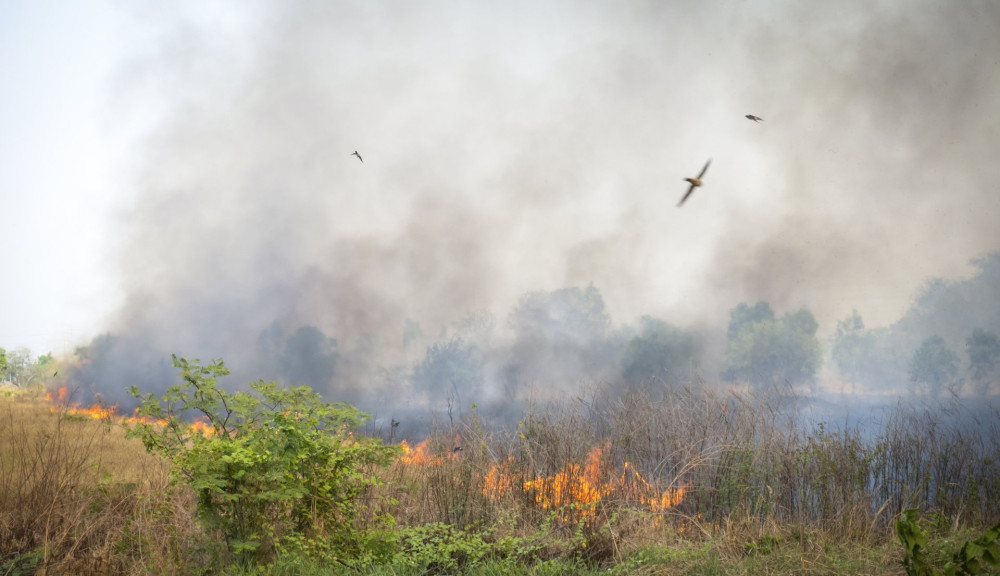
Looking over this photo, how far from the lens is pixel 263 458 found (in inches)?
187

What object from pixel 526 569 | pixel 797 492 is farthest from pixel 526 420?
pixel 797 492

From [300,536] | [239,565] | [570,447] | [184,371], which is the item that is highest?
[184,371]

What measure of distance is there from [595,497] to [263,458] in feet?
14.6

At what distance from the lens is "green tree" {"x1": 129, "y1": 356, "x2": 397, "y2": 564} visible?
4898 mm

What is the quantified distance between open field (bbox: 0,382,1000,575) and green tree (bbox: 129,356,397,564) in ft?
0.85

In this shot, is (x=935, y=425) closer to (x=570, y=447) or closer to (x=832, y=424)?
(x=832, y=424)

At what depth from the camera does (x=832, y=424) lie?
372 inches

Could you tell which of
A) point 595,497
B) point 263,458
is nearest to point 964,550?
point 263,458

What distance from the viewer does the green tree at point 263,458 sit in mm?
4898

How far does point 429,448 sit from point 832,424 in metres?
6.07

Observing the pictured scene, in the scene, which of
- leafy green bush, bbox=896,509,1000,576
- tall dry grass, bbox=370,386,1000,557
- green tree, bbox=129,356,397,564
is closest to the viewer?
leafy green bush, bbox=896,509,1000,576

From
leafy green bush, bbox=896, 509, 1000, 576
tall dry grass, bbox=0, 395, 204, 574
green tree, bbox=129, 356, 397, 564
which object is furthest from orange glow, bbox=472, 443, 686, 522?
leafy green bush, bbox=896, 509, 1000, 576

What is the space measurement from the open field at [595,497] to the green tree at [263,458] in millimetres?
259

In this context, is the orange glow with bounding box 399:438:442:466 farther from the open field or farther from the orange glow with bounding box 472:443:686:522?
the orange glow with bounding box 472:443:686:522
